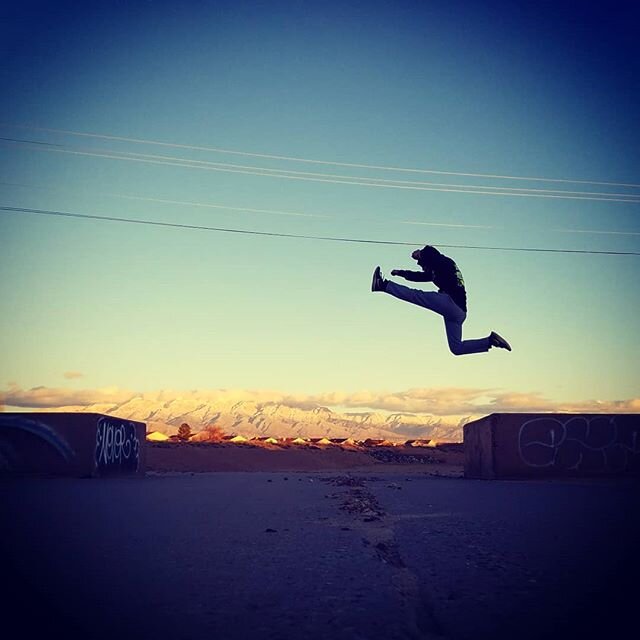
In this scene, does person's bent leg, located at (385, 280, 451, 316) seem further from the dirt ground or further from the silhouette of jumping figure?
the dirt ground

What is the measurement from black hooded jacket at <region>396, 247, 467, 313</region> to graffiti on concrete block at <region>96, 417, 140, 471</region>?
14741 millimetres

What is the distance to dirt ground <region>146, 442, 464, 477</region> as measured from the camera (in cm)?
3152

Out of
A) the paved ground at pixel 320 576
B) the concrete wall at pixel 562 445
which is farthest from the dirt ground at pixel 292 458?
the paved ground at pixel 320 576

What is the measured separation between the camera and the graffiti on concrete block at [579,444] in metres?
15.8

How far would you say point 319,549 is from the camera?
12.8 ft

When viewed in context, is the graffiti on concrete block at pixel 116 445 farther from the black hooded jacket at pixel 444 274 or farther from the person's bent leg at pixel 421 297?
the black hooded jacket at pixel 444 274

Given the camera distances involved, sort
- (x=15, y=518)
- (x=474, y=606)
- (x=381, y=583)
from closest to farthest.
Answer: (x=474, y=606), (x=381, y=583), (x=15, y=518)

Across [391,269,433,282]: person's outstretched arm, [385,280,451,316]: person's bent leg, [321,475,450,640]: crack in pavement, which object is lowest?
[321,475,450,640]: crack in pavement

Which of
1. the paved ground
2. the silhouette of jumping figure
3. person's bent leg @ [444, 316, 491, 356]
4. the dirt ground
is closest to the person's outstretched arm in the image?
the silhouette of jumping figure

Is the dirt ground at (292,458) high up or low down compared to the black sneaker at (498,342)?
down

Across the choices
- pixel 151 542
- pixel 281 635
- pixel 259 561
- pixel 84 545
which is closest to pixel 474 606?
pixel 281 635

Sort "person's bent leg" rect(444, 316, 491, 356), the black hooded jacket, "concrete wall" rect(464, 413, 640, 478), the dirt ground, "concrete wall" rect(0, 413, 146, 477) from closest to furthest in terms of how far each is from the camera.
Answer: the black hooded jacket → "person's bent leg" rect(444, 316, 491, 356) → "concrete wall" rect(464, 413, 640, 478) → "concrete wall" rect(0, 413, 146, 477) → the dirt ground

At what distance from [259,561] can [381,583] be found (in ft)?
3.29

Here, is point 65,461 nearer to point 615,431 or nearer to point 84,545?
point 84,545
